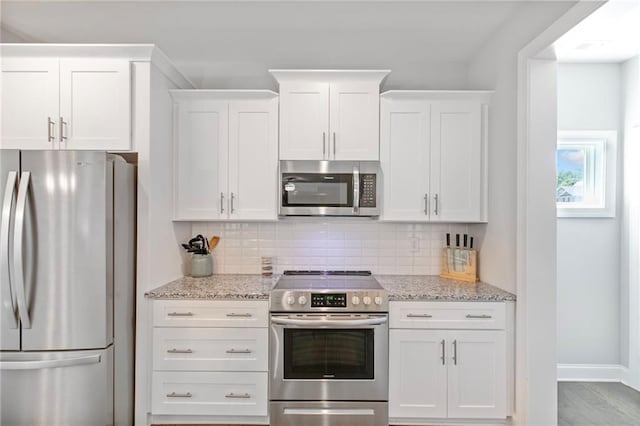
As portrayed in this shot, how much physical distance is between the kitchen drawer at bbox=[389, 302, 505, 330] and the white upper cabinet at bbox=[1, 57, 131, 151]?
2.05 meters

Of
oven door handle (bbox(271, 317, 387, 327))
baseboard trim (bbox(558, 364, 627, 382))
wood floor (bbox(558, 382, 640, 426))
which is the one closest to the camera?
oven door handle (bbox(271, 317, 387, 327))

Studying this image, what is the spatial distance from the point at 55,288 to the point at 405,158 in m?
2.36

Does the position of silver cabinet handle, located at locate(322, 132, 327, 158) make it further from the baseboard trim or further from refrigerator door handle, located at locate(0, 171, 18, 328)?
the baseboard trim

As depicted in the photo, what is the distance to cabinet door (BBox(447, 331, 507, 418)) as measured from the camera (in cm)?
249

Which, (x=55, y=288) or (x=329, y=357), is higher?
(x=55, y=288)

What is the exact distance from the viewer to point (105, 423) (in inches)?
87.6

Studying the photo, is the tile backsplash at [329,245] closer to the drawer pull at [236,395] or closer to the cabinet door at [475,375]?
the cabinet door at [475,375]

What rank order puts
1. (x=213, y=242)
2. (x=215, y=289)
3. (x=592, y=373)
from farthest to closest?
(x=592, y=373) < (x=213, y=242) < (x=215, y=289)

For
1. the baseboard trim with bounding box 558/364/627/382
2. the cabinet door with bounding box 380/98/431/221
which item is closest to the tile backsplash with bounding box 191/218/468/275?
the cabinet door with bounding box 380/98/431/221

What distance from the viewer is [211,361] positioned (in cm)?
250

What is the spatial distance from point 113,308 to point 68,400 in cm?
53

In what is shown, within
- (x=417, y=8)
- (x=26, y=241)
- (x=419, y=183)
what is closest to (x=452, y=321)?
(x=419, y=183)

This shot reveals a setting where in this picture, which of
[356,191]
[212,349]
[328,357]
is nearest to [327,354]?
[328,357]

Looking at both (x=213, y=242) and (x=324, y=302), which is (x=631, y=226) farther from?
(x=213, y=242)
